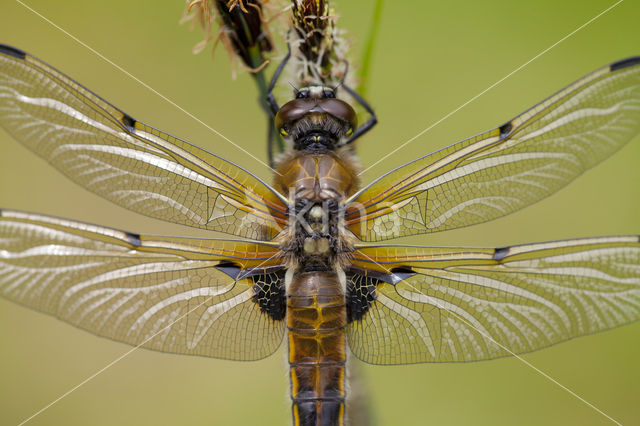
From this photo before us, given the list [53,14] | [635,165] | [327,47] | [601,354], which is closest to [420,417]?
[601,354]

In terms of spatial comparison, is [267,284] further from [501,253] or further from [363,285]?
[501,253]

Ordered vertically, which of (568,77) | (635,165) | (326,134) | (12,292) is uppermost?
(568,77)

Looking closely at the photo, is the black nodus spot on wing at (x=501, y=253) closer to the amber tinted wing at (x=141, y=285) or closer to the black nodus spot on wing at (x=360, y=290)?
the black nodus spot on wing at (x=360, y=290)

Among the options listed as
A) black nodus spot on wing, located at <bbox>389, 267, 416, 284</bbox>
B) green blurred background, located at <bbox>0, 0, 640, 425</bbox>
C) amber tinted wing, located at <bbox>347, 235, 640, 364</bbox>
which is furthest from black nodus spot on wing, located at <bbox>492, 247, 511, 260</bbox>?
green blurred background, located at <bbox>0, 0, 640, 425</bbox>

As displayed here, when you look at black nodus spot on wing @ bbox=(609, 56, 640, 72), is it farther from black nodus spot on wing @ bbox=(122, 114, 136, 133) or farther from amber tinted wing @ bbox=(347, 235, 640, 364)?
black nodus spot on wing @ bbox=(122, 114, 136, 133)

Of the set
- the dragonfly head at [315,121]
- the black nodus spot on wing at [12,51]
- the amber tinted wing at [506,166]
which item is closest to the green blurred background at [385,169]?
the dragonfly head at [315,121]

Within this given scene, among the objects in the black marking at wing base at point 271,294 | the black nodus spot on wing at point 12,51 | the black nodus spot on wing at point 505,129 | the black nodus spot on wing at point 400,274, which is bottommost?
the black marking at wing base at point 271,294

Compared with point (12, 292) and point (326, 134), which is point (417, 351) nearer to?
point (326, 134)
